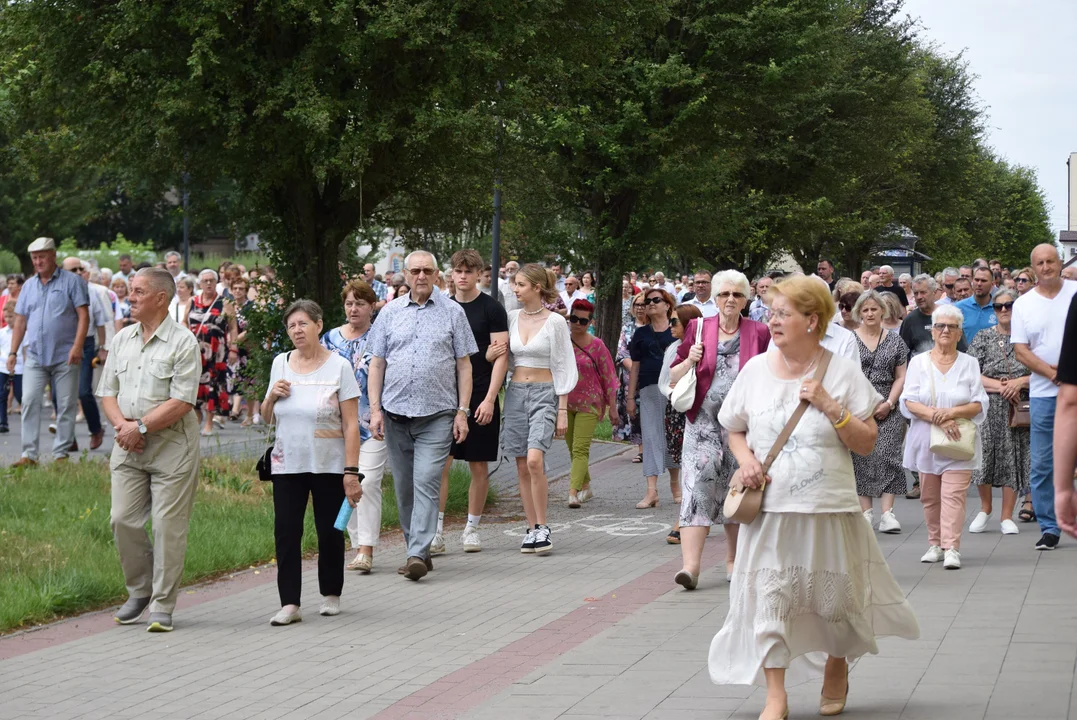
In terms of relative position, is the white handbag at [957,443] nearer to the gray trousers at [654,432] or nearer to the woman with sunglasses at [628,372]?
the gray trousers at [654,432]

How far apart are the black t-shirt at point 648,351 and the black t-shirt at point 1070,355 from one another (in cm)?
825

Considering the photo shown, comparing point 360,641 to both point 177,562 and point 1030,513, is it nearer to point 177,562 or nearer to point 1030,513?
point 177,562

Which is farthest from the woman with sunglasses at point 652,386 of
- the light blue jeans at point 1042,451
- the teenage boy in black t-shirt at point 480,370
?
the light blue jeans at point 1042,451

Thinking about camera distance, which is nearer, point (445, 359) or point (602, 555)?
point (445, 359)

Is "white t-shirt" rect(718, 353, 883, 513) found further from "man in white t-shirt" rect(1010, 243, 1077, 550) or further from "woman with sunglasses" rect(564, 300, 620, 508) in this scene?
"woman with sunglasses" rect(564, 300, 620, 508)

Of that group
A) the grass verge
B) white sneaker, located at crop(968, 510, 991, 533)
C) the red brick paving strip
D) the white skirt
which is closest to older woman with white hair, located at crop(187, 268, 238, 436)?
the grass verge

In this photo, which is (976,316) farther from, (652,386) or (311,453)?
(311,453)

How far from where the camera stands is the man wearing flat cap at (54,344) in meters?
13.9

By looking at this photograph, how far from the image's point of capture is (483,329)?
1029cm

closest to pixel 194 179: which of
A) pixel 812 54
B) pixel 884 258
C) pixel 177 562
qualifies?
pixel 177 562

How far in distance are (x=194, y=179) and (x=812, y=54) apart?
13536 mm

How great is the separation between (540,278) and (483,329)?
69 cm

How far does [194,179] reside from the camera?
45.5 ft

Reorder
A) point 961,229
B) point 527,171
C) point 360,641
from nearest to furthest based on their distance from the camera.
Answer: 1. point 360,641
2. point 527,171
3. point 961,229
